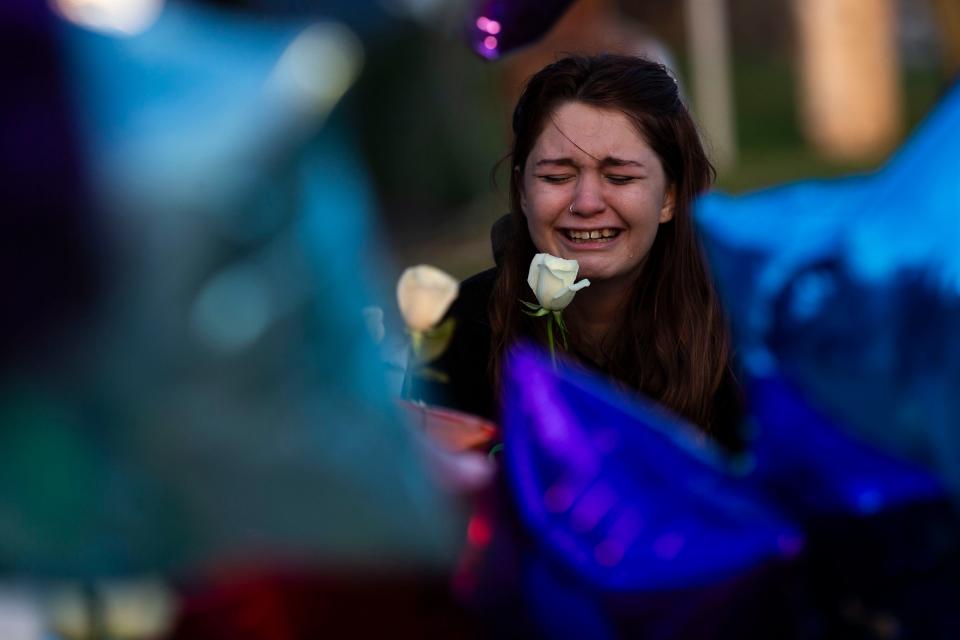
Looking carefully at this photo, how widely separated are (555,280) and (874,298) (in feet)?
1.45

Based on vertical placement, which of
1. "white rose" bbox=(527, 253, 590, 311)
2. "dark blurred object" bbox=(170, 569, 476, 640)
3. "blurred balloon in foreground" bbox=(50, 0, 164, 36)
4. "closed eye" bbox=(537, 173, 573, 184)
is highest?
"blurred balloon in foreground" bbox=(50, 0, 164, 36)

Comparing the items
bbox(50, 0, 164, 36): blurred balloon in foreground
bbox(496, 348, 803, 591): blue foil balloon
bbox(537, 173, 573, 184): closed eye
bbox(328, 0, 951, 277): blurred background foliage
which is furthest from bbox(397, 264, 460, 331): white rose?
bbox(50, 0, 164, 36): blurred balloon in foreground

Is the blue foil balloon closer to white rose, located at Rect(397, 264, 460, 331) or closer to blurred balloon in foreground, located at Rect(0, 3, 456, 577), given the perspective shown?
blurred balloon in foreground, located at Rect(0, 3, 456, 577)

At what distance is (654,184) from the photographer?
1350 millimetres

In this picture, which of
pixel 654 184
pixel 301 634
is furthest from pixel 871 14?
pixel 301 634

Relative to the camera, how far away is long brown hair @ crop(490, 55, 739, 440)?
4.32 feet

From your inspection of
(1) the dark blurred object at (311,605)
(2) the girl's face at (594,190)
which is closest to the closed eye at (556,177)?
(2) the girl's face at (594,190)

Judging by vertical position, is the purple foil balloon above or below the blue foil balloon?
above

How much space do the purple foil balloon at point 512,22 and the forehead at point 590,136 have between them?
0.09 m

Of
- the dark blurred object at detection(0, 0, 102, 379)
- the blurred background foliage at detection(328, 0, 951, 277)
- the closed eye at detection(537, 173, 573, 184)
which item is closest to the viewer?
the dark blurred object at detection(0, 0, 102, 379)

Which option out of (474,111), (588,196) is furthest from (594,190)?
(474,111)

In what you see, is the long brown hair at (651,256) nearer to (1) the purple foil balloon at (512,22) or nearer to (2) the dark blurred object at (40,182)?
(1) the purple foil balloon at (512,22)

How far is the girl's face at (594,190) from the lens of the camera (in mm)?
1315

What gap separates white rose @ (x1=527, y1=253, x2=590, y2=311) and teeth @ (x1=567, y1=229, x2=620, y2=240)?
104mm
